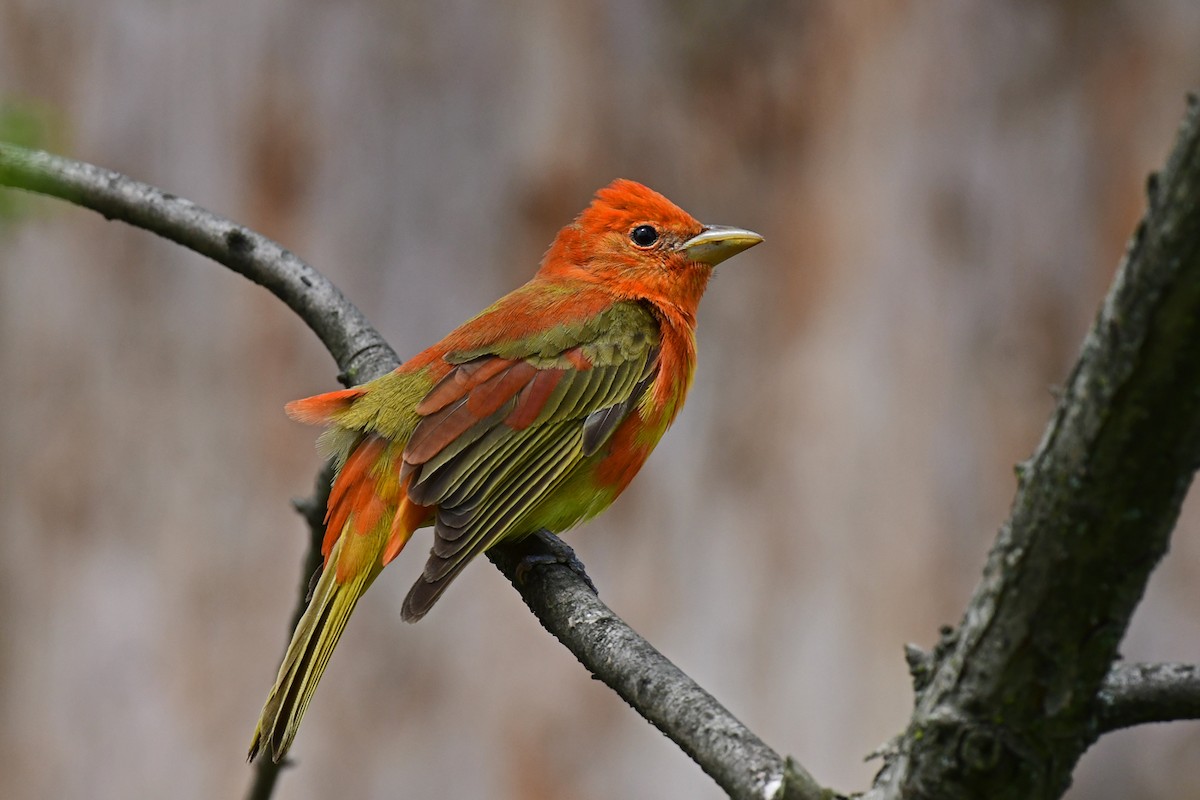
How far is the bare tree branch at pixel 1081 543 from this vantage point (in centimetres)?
135

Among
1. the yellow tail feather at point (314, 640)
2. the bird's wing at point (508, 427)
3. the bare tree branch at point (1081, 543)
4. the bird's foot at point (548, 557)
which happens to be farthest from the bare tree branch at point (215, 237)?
the bare tree branch at point (1081, 543)

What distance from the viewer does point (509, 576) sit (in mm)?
3352

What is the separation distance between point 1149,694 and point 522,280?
3.95m

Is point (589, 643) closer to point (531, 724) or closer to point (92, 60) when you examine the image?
point (531, 724)

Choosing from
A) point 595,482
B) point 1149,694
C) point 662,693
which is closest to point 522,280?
point 595,482

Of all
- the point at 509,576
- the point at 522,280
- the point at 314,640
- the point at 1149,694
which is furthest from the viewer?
the point at 522,280

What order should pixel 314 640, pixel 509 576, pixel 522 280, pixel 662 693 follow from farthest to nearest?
1. pixel 522 280
2. pixel 509 576
3. pixel 314 640
4. pixel 662 693

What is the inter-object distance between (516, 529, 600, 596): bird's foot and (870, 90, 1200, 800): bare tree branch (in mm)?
1434

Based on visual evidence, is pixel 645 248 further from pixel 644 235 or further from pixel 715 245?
pixel 715 245

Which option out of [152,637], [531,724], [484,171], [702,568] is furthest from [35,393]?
[702,568]

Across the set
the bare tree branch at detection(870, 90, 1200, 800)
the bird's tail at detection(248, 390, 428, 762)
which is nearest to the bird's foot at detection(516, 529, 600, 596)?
the bird's tail at detection(248, 390, 428, 762)

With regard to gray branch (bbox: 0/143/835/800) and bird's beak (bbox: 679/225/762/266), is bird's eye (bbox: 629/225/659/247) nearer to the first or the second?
bird's beak (bbox: 679/225/762/266)

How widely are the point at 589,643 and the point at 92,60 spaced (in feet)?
13.3

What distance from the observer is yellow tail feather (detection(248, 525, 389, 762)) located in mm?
2775
